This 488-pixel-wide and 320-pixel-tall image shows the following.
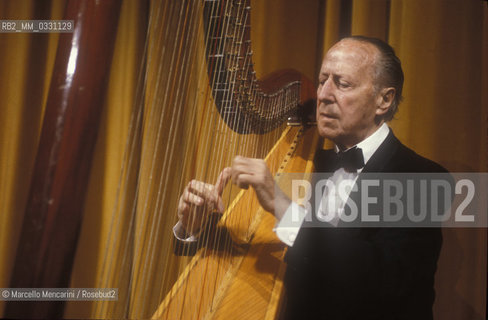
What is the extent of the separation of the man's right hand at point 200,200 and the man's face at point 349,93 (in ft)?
1.21

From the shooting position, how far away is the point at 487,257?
1402 millimetres

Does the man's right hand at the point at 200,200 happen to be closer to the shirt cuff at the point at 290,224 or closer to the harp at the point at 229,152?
the harp at the point at 229,152

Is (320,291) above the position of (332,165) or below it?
below

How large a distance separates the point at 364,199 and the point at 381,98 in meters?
0.32

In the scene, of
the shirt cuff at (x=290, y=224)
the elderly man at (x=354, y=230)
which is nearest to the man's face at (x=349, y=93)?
the elderly man at (x=354, y=230)

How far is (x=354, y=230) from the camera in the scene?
104cm

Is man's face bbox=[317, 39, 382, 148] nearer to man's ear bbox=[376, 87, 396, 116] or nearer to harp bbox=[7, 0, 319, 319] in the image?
man's ear bbox=[376, 87, 396, 116]

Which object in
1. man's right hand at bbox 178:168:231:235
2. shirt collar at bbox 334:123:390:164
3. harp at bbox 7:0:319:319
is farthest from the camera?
shirt collar at bbox 334:123:390:164

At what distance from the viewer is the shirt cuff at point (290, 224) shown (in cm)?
96

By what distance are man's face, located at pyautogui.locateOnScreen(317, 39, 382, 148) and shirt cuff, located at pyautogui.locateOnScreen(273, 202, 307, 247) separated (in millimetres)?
328

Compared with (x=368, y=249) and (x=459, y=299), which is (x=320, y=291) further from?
(x=459, y=299)

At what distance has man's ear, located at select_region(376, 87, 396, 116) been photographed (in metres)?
1.14

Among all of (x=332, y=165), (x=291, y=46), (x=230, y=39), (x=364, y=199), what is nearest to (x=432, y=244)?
(x=364, y=199)

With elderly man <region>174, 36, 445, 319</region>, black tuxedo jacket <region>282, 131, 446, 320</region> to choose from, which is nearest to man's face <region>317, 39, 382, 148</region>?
elderly man <region>174, 36, 445, 319</region>
